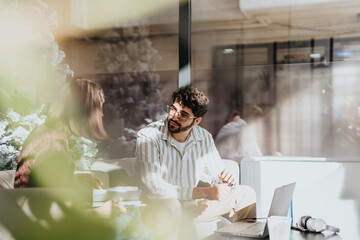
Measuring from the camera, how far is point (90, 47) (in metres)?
3.69

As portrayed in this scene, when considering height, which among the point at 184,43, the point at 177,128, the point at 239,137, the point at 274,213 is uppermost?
the point at 184,43

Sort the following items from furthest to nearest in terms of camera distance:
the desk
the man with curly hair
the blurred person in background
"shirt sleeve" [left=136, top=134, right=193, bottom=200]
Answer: the blurred person in background < "shirt sleeve" [left=136, top=134, right=193, bottom=200] < the man with curly hair < the desk

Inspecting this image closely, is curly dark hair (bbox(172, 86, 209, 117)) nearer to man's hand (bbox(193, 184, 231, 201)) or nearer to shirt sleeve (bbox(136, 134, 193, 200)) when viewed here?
shirt sleeve (bbox(136, 134, 193, 200))

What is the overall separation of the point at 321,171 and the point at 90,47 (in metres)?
2.18

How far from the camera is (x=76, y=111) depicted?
2.57 m

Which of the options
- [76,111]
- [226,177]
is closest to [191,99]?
[226,177]

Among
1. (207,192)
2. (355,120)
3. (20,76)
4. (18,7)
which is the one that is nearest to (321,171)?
(207,192)

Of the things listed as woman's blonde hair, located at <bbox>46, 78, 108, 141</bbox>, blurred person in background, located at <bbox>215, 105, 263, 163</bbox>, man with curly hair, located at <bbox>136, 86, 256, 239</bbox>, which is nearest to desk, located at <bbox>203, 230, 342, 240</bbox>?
man with curly hair, located at <bbox>136, 86, 256, 239</bbox>

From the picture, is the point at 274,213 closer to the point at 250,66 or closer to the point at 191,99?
the point at 191,99

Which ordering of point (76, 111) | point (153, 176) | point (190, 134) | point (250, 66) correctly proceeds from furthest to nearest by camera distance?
point (250, 66)
point (190, 134)
point (153, 176)
point (76, 111)

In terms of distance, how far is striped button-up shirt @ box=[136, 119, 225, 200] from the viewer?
279 cm

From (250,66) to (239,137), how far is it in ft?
2.39

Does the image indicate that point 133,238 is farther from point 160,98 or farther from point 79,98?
point 160,98

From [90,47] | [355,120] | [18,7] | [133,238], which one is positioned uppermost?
[18,7]
